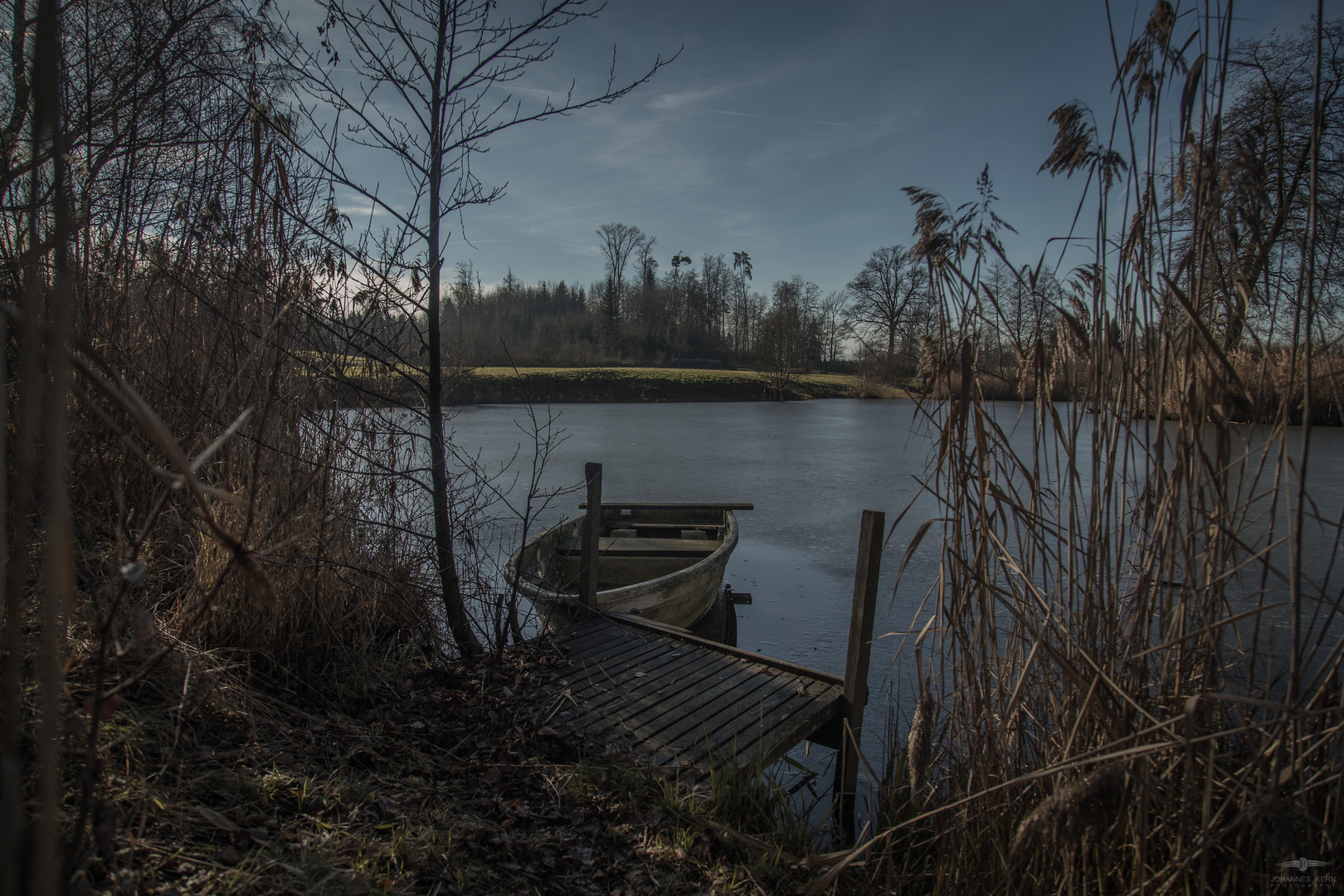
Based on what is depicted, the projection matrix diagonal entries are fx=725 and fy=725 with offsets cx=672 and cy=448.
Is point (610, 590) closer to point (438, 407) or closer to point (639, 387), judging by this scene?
point (438, 407)

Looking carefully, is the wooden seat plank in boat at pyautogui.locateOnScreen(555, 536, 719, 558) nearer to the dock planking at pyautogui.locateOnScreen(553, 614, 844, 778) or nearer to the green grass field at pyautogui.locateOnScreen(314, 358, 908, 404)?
the dock planking at pyautogui.locateOnScreen(553, 614, 844, 778)

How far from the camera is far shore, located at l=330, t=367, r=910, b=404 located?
115 ft

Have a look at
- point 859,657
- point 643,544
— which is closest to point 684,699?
point 859,657

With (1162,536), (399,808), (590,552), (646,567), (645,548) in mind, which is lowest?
(646,567)

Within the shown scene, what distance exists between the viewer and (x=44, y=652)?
2.01 feet

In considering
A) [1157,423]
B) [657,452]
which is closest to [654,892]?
[1157,423]

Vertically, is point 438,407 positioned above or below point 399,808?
above

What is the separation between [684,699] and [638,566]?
110 inches

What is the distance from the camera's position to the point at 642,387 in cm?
A: 3822

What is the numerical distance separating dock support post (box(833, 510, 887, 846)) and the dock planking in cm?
9

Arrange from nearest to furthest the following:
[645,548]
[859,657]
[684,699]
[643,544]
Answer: [684,699]
[859,657]
[645,548]
[643,544]

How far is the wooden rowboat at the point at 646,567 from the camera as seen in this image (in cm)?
502

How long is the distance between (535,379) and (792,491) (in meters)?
25.7

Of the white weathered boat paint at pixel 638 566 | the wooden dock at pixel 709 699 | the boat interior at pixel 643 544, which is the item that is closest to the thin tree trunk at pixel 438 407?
the white weathered boat paint at pixel 638 566
